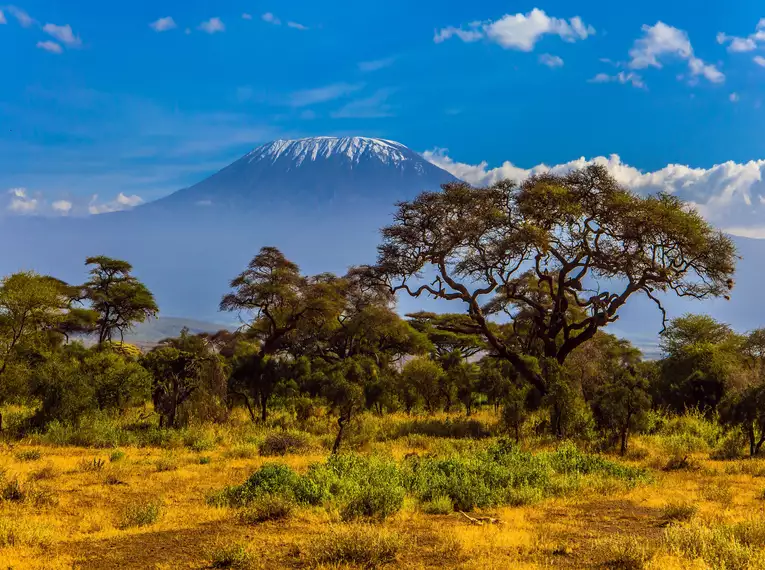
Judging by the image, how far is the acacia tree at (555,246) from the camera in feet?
76.6

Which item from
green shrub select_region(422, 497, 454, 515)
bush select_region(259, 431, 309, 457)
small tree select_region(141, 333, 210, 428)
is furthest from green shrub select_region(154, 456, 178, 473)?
green shrub select_region(422, 497, 454, 515)

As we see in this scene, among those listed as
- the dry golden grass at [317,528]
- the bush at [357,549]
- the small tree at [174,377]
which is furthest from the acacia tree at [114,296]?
the bush at [357,549]

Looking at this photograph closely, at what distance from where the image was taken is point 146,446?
2028 cm

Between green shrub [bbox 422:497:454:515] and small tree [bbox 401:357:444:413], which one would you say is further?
small tree [bbox 401:357:444:413]

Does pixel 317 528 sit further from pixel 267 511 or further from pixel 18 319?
pixel 18 319

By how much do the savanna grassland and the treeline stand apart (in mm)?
2081

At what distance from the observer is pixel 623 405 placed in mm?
19219

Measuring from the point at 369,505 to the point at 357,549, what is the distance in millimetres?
2810

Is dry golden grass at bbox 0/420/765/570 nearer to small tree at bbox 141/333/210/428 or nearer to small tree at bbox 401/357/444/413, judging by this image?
small tree at bbox 141/333/210/428

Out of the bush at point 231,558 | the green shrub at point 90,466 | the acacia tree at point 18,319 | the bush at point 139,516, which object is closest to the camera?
the bush at point 231,558

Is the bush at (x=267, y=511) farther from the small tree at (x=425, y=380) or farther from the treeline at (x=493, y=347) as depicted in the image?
the small tree at (x=425, y=380)

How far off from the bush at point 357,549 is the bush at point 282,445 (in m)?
10.9

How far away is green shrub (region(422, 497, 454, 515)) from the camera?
11438mm

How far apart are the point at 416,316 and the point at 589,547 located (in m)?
43.0
